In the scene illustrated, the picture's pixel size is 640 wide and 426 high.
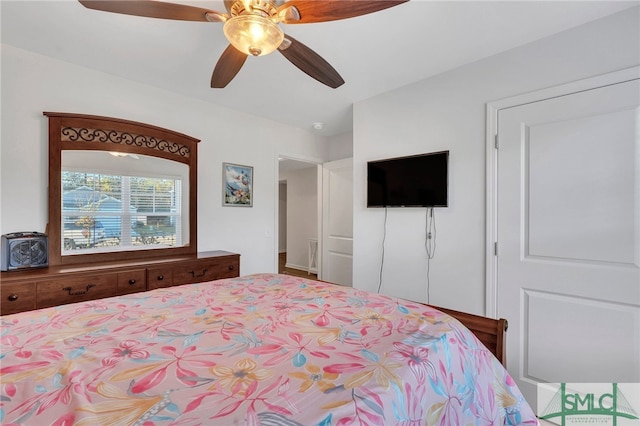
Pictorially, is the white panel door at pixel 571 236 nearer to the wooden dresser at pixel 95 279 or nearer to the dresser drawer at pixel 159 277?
the wooden dresser at pixel 95 279

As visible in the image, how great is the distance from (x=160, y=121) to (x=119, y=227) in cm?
109

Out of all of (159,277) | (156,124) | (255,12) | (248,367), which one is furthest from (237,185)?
(248,367)

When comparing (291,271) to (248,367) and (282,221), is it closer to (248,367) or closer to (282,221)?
(282,221)

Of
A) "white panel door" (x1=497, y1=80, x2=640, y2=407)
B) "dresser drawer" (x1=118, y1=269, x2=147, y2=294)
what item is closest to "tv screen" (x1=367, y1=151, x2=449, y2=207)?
"white panel door" (x1=497, y1=80, x2=640, y2=407)

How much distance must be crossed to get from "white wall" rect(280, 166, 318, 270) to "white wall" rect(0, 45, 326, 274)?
214 cm

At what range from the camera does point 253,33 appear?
1.30m

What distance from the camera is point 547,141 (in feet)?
6.36

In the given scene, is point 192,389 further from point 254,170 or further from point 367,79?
point 254,170

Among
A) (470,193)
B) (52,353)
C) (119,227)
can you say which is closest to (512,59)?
(470,193)

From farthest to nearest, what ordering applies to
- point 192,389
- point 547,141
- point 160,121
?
point 160,121, point 547,141, point 192,389

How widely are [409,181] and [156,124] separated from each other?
250cm

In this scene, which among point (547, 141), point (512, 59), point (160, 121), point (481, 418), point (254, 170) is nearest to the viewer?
point (481, 418)

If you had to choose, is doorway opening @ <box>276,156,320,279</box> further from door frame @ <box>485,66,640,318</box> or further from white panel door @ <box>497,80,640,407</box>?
white panel door @ <box>497,80,640,407</box>

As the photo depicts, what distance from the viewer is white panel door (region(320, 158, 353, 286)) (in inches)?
155
